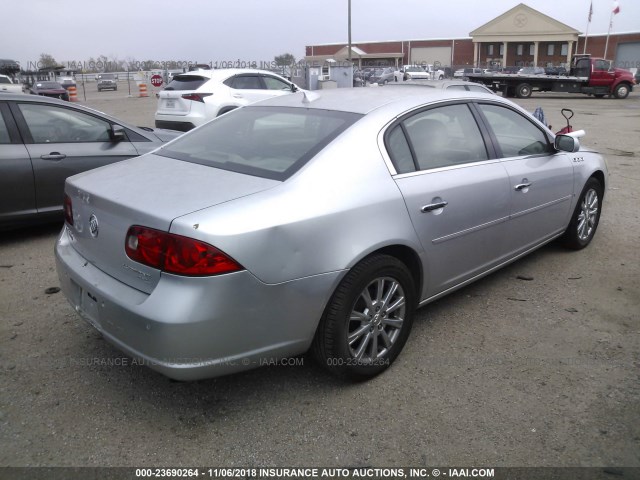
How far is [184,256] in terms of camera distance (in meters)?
2.32

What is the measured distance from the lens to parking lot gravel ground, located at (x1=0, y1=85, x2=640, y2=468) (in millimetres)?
2486

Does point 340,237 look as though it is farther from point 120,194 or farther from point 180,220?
point 120,194

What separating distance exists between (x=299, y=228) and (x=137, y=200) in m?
0.80

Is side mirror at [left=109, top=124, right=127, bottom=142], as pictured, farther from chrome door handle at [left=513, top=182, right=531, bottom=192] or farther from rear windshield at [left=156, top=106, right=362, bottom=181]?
chrome door handle at [left=513, top=182, right=531, bottom=192]

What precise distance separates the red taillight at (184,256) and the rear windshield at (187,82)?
961 centimetres

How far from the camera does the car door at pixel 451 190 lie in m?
3.16

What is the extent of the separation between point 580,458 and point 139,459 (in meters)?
2.00

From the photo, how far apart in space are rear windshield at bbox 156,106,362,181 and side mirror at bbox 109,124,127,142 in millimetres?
2396

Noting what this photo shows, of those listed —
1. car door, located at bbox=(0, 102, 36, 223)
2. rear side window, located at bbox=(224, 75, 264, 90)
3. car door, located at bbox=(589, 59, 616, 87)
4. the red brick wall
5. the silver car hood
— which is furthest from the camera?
the red brick wall

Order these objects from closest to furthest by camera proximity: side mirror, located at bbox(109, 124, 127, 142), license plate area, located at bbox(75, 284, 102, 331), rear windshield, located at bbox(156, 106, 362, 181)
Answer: license plate area, located at bbox(75, 284, 102, 331) → rear windshield, located at bbox(156, 106, 362, 181) → side mirror, located at bbox(109, 124, 127, 142)

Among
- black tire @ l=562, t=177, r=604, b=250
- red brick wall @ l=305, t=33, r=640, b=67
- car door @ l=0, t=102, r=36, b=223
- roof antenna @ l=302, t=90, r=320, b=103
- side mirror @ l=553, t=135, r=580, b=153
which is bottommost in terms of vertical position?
black tire @ l=562, t=177, r=604, b=250

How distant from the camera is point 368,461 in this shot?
2.44 m

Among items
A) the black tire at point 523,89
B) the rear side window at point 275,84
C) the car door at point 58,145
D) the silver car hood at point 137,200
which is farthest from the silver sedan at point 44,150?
the black tire at point 523,89

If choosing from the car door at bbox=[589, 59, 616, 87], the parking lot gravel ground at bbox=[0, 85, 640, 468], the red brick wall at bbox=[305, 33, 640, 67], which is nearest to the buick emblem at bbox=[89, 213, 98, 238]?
the parking lot gravel ground at bbox=[0, 85, 640, 468]
